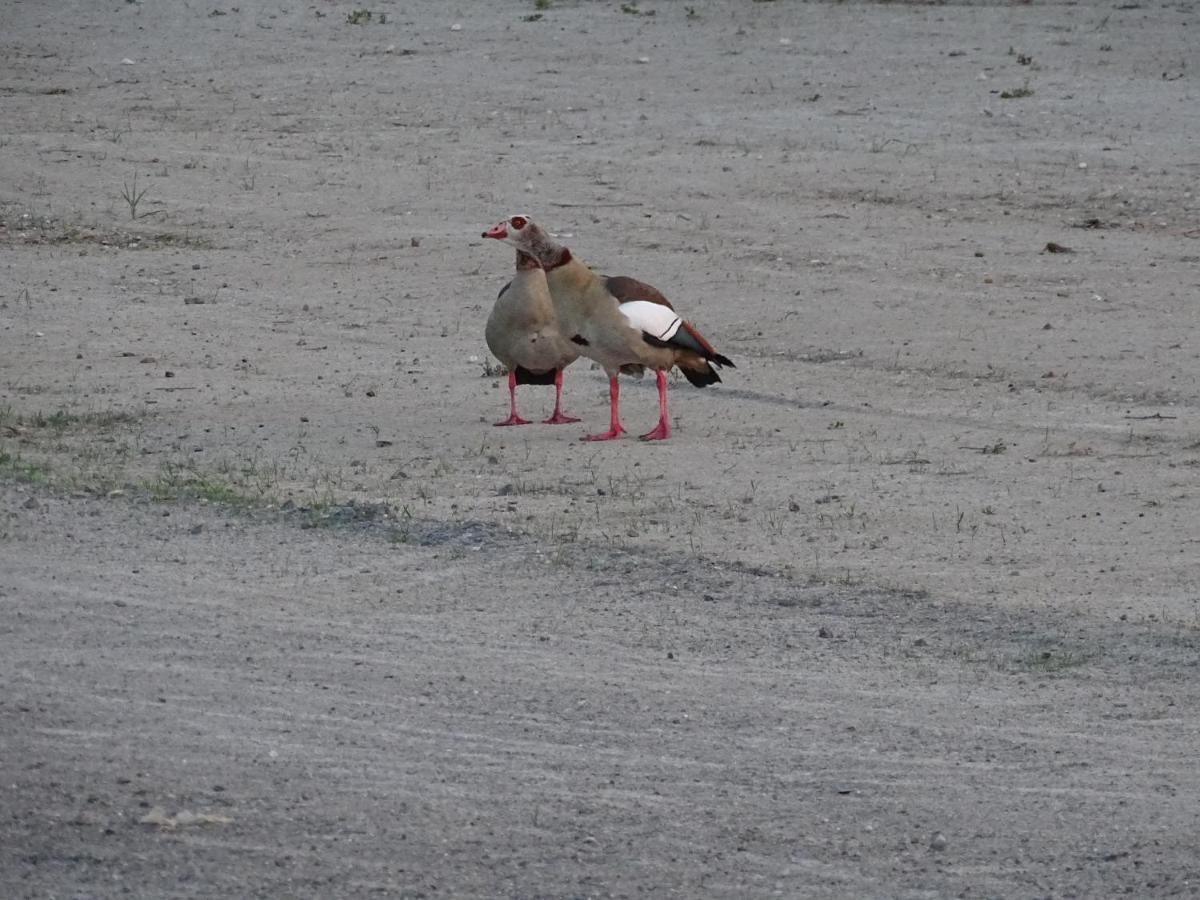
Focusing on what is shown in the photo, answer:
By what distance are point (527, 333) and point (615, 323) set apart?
496 millimetres

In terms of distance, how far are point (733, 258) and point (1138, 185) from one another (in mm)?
3347

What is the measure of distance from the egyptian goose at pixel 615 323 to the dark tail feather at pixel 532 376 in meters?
0.36

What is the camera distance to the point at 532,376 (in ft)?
33.5

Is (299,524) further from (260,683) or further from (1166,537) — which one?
(1166,537)

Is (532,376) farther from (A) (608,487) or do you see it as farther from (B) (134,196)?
(B) (134,196)

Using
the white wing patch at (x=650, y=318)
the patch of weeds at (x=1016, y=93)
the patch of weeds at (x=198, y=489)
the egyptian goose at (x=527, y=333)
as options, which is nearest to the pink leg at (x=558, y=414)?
the egyptian goose at (x=527, y=333)

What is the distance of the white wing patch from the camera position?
968 cm

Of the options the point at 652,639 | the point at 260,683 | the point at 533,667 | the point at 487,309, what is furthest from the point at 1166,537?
the point at 487,309

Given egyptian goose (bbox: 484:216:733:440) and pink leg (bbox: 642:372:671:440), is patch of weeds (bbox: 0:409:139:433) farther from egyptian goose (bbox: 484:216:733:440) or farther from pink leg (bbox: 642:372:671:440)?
pink leg (bbox: 642:372:671:440)

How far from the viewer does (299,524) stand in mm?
7898

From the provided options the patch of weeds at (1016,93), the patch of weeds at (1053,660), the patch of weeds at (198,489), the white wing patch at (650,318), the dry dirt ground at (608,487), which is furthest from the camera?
the patch of weeds at (1016,93)

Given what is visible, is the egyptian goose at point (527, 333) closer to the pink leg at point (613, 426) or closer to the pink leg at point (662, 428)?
the pink leg at point (613, 426)

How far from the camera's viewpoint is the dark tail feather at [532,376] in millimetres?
10188

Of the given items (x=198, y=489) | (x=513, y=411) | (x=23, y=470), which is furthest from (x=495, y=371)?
(x=23, y=470)
